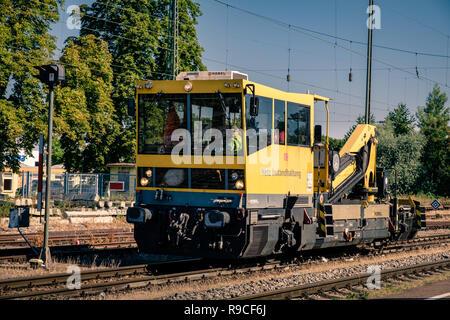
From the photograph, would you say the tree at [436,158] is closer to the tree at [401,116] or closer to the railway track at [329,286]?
the tree at [401,116]

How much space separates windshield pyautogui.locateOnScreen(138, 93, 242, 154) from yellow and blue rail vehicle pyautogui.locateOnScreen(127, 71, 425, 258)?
0.07 ft

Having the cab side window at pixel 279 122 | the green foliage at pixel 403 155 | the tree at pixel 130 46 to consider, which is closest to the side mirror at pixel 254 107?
the cab side window at pixel 279 122

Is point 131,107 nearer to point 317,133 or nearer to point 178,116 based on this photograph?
point 178,116

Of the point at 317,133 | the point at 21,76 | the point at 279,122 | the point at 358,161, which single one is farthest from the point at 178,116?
the point at 21,76

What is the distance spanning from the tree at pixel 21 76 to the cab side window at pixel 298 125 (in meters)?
Answer: 17.0

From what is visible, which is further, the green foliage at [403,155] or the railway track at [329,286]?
the green foliage at [403,155]

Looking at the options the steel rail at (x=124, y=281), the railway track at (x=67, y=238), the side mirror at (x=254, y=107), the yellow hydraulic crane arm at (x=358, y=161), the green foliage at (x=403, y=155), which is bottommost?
the railway track at (x=67, y=238)

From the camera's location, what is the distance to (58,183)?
28.1 meters

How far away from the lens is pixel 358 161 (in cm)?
1619

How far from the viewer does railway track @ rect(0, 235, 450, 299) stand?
886 cm

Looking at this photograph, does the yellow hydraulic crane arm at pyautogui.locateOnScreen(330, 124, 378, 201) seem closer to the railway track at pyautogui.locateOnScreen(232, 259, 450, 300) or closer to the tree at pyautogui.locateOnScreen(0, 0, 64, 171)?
the railway track at pyautogui.locateOnScreen(232, 259, 450, 300)

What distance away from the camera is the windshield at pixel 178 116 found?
36.0 feet
